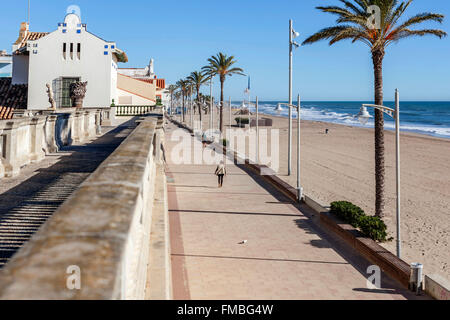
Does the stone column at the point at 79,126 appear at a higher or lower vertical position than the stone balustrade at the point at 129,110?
lower

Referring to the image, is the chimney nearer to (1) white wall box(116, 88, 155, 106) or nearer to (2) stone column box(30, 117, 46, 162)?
(1) white wall box(116, 88, 155, 106)

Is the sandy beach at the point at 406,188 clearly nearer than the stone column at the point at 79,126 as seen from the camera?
Yes

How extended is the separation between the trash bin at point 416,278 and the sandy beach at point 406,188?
1.74 m

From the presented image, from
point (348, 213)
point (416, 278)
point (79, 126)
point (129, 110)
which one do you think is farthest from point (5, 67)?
point (416, 278)

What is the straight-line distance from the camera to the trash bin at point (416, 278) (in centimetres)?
Result: 853

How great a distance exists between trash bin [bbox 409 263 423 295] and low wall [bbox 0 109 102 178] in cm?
980

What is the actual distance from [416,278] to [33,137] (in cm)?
1106

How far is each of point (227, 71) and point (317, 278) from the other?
4393 centimetres

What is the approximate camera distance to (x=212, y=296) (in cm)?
798

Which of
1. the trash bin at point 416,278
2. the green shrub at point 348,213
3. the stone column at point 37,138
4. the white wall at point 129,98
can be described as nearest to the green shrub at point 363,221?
the green shrub at point 348,213

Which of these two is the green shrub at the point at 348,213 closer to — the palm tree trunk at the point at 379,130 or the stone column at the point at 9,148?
the palm tree trunk at the point at 379,130

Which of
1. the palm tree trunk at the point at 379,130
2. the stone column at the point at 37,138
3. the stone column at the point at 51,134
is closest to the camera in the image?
the stone column at the point at 37,138

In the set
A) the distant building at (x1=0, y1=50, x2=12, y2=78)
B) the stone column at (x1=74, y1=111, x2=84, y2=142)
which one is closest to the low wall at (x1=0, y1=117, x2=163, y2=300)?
the stone column at (x1=74, y1=111, x2=84, y2=142)

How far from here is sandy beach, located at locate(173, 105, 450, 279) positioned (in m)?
12.1
